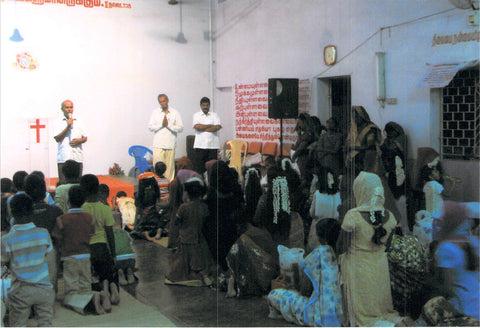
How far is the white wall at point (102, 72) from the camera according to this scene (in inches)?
154

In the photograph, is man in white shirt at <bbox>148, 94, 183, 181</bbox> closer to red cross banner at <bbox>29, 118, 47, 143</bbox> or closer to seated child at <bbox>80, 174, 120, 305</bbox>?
seated child at <bbox>80, 174, 120, 305</bbox>

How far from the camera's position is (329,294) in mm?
4430

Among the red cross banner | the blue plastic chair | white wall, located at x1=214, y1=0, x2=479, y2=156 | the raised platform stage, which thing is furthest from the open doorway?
the red cross banner

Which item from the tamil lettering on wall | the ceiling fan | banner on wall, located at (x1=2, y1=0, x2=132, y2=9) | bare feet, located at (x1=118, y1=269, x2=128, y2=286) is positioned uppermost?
the ceiling fan

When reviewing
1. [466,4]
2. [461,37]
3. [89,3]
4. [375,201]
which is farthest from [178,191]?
[466,4]

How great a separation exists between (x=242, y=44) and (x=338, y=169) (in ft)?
4.10

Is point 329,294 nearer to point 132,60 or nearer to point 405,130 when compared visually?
point 405,130

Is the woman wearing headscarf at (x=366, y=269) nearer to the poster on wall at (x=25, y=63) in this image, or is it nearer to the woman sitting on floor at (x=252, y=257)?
the woman sitting on floor at (x=252, y=257)

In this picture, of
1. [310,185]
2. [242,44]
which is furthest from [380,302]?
[242,44]

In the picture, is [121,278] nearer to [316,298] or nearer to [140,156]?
[140,156]

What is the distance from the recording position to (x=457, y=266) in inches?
186

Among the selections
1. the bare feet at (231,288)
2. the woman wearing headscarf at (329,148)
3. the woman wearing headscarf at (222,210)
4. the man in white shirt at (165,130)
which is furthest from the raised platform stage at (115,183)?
the woman wearing headscarf at (329,148)

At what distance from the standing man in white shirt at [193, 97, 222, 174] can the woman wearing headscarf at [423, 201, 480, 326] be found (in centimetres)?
189

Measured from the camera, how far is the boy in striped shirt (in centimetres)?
389
